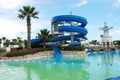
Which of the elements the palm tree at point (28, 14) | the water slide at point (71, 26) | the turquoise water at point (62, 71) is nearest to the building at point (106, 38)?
the water slide at point (71, 26)

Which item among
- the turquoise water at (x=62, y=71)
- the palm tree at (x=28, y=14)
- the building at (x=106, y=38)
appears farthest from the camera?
the building at (x=106, y=38)

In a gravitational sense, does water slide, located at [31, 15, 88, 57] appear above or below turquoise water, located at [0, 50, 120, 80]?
above

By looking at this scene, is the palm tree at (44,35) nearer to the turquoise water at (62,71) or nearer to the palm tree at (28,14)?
the palm tree at (28,14)

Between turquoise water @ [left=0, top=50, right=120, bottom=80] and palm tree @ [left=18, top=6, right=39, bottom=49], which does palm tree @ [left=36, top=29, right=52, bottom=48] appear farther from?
turquoise water @ [left=0, top=50, right=120, bottom=80]

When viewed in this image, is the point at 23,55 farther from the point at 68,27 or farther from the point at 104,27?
the point at 104,27

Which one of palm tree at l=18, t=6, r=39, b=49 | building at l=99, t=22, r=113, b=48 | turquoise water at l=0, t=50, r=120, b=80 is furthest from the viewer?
building at l=99, t=22, r=113, b=48

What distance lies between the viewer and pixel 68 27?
5091 cm

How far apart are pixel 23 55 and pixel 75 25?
15.5m

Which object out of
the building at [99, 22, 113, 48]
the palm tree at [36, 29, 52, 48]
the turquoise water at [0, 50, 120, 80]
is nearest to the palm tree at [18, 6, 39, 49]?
the palm tree at [36, 29, 52, 48]

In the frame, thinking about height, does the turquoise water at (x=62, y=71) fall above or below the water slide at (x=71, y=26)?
below

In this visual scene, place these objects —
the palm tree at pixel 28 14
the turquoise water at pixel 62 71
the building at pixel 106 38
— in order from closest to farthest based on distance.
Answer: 1. the turquoise water at pixel 62 71
2. the palm tree at pixel 28 14
3. the building at pixel 106 38

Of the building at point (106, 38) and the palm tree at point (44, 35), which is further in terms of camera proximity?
the building at point (106, 38)

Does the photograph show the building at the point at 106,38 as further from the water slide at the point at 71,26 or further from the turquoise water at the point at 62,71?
the turquoise water at the point at 62,71

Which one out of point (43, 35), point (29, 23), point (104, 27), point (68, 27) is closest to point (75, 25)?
point (68, 27)
